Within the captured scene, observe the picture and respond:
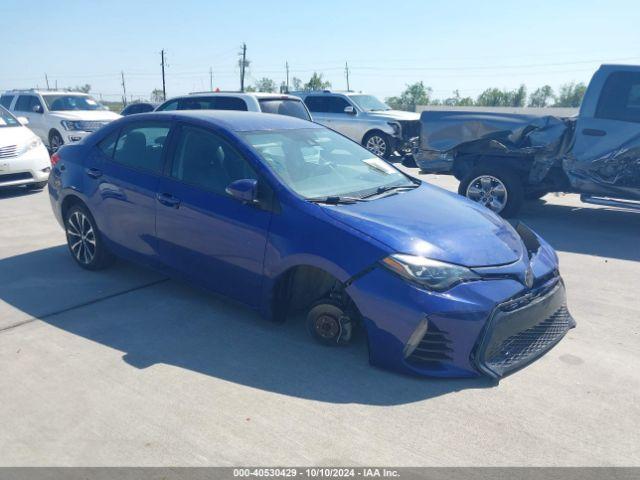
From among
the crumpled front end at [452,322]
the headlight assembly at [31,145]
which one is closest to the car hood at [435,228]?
the crumpled front end at [452,322]

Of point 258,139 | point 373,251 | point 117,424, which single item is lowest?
point 117,424

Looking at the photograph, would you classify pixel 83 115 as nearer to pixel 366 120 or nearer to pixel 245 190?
pixel 366 120

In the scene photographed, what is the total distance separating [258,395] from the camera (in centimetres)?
339

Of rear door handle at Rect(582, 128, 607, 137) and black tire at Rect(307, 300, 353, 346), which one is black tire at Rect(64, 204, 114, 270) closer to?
black tire at Rect(307, 300, 353, 346)

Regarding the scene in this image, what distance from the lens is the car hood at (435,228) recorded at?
354 cm

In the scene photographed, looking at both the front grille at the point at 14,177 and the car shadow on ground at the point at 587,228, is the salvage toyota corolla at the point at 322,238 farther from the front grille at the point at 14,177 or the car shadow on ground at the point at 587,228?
the front grille at the point at 14,177

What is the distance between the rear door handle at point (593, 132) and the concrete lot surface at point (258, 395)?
313cm

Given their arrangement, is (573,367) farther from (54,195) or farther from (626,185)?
(54,195)

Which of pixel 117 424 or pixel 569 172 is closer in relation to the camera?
pixel 117 424

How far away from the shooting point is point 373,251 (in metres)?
3.47

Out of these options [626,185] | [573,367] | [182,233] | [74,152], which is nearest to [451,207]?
[573,367]

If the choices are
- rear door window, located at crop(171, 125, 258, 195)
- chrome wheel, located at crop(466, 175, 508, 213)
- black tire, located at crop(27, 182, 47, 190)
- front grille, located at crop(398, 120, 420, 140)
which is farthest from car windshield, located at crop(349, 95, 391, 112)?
rear door window, located at crop(171, 125, 258, 195)

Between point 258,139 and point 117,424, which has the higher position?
point 258,139

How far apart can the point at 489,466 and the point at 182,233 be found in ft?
9.28
